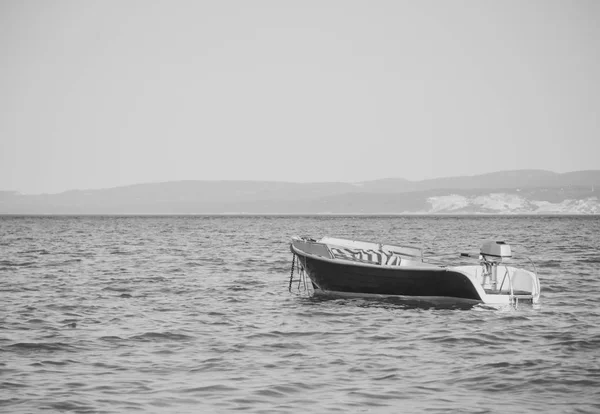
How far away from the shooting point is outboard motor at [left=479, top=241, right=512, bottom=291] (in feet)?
77.5

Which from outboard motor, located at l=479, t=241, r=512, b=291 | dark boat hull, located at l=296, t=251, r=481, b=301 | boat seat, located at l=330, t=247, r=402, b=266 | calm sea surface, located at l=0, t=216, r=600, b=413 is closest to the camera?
calm sea surface, located at l=0, t=216, r=600, b=413

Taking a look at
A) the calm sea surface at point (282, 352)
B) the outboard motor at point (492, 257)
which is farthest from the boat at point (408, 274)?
the calm sea surface at point (282, 352)

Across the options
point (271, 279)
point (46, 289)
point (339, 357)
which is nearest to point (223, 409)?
point (339, 357)

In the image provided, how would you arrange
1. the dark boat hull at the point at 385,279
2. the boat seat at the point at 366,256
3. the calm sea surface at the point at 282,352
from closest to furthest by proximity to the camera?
1. the calm sea surface at the point at 282,352
2. the dark boat hull at the point at 385,279
3. the boat seat at the point at 366,256

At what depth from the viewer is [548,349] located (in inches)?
642

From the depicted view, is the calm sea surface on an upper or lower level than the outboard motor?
lower

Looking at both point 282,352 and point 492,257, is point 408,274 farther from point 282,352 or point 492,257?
point 282,352

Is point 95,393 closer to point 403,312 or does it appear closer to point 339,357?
point 339,357

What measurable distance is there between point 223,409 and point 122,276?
2196cm

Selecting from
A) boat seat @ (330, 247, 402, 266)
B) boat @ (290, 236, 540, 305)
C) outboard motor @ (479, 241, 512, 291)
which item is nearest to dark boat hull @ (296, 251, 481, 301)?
boat @ (290, 236, 540, 305)

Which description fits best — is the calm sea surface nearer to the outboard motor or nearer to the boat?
the boat

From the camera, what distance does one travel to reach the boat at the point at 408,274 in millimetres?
22891

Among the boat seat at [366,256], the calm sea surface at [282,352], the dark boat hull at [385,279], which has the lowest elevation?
the calm sea surface at [282,352]

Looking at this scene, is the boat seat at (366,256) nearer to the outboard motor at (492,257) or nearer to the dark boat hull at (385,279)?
the dark boat hull at (385,279)
